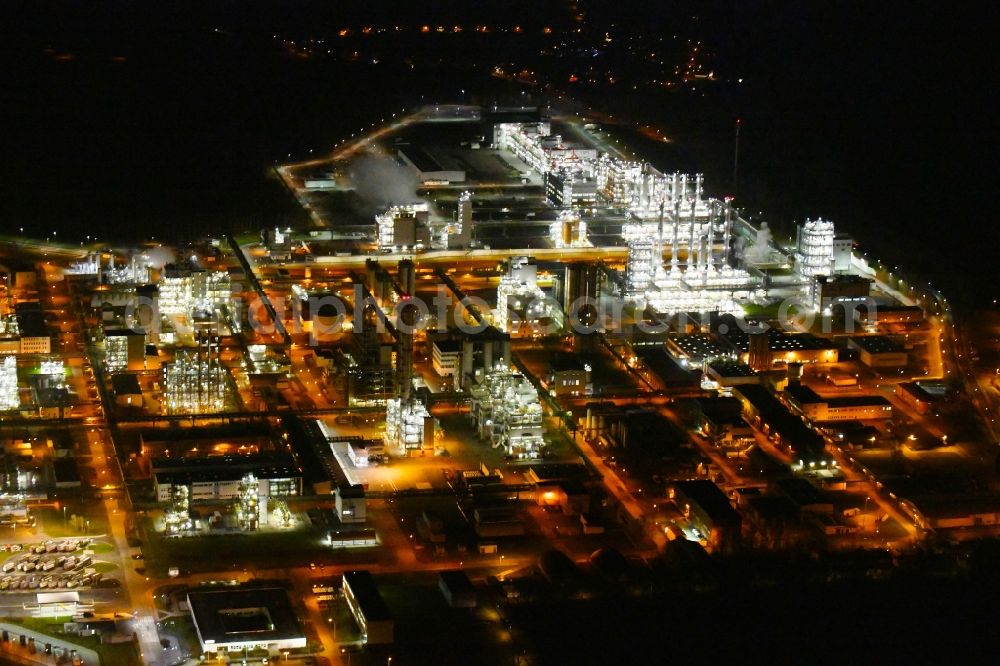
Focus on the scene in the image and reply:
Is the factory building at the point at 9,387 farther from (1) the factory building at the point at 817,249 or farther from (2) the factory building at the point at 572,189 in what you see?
(2) the factory building at the point at 572,189

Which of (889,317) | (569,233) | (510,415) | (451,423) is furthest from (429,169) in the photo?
(510,415)

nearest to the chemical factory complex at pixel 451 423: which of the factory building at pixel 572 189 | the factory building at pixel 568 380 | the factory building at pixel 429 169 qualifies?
the factory building at pixel 568 380

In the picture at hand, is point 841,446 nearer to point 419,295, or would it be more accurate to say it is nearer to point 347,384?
point 347,384

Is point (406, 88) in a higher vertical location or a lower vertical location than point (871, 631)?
higher

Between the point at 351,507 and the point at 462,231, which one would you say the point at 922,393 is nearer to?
the point at 351,507

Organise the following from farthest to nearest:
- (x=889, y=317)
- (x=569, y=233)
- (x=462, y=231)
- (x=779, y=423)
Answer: (x=569, y=233) < (x=462, y=231) < (x=889, y=317) < (x=779, y=423)

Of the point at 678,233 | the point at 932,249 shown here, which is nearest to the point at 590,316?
the point at 678,233
